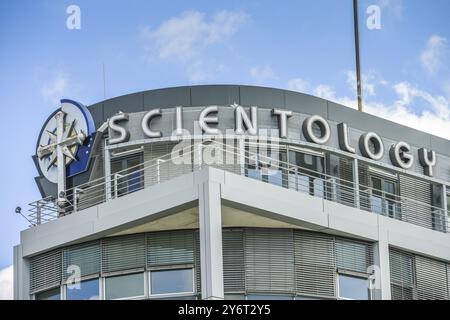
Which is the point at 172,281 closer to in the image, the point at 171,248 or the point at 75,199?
the point at 171,248

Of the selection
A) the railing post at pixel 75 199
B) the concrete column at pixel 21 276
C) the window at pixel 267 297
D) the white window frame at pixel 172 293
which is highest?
the railing post at pixel 75 199

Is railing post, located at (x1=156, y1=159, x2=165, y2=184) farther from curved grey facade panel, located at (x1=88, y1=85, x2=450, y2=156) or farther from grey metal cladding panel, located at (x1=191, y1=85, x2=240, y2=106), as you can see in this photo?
grey metal cladding panel, located at (x1=191, y1=85, x2=240, y2=106)

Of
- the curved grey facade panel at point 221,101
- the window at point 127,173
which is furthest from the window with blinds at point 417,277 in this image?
the window at point 127,173

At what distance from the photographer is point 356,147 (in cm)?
4847

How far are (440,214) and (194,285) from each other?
10077mm

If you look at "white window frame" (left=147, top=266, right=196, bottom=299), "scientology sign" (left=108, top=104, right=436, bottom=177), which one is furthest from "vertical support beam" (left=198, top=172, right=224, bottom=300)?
"scientology sign" (left=108, top=104, right=436, bottom=177)

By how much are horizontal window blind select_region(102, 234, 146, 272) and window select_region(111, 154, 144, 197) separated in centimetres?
174

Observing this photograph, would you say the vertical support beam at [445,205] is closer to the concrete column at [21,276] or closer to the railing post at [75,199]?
the railing post at [75,199]

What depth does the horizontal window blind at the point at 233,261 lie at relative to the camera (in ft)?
143

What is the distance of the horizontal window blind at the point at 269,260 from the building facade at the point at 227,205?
43 mm

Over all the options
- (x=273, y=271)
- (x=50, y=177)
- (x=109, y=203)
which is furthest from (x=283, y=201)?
(x=50, y=177)

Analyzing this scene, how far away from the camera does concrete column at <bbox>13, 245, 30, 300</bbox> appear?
4669 centimetres

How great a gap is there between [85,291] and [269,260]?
595 centimetres

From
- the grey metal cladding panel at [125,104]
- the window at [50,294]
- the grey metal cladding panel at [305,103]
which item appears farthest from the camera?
the grey metal cladding panel at [305,103]
